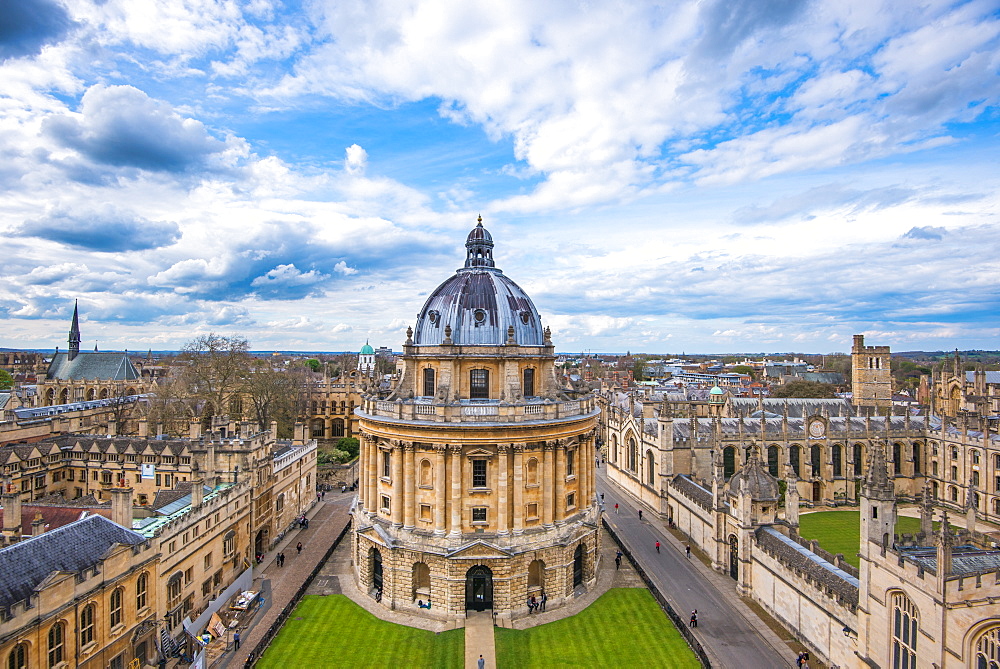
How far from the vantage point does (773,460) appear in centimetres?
5619

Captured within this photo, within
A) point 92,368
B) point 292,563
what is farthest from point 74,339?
point 292,563

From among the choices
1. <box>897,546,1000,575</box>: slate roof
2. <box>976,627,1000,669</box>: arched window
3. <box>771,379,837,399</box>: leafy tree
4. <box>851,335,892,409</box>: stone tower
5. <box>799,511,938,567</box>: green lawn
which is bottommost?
<box>799,511,938,567</box>: green lawn

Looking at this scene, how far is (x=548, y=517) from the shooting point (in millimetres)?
33094

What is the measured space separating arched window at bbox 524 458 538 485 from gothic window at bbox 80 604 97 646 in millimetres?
20573

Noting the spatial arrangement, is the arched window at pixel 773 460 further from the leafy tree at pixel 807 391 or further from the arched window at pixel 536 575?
the leafy tree at pixel 807 391

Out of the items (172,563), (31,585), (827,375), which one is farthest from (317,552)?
(827,375)

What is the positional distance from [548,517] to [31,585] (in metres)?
23.6

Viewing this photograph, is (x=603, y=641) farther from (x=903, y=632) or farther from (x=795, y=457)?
(x=795, y=457)

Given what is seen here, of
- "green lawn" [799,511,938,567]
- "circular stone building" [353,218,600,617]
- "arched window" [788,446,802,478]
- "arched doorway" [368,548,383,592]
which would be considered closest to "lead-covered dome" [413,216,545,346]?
"circular stone building" [353,218,600,617]

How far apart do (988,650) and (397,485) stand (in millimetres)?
26054

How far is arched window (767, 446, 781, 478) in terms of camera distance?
5574 cm

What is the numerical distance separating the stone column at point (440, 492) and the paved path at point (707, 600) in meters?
13.9

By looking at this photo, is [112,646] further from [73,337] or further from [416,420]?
[73,337]

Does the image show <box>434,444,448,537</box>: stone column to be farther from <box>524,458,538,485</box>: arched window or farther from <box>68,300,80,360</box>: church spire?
<box>68,300,80,360</box>: church spire
